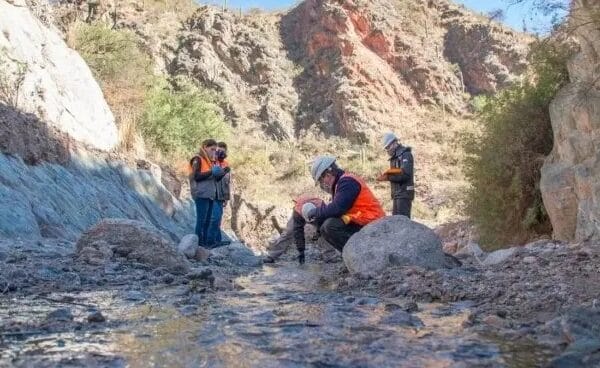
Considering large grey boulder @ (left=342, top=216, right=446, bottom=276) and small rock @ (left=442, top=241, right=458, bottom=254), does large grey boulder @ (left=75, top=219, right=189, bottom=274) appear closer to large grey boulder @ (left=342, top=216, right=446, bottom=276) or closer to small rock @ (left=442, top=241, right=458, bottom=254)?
large grey boulder @ (left=342, top=216, right=446, bottom=276)

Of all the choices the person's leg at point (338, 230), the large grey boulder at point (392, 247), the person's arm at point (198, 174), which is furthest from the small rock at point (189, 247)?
the large grey boulder at point (392, 247)

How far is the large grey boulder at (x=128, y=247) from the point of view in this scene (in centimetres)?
623

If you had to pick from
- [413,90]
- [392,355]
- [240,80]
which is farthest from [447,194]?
[392,355]

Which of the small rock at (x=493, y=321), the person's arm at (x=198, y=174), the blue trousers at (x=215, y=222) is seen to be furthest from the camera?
the blue trousers at (x=215, y=222)

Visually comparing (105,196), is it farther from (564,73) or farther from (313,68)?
(313,68)

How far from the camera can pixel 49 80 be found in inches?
504

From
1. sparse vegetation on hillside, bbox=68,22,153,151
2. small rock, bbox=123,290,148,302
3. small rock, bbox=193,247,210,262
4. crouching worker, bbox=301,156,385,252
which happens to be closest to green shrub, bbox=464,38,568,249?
crouching worker, bbox=301,156,385,252

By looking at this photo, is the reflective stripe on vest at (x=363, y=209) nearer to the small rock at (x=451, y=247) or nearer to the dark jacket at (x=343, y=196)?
the dark jacket at (x=343, y=196)

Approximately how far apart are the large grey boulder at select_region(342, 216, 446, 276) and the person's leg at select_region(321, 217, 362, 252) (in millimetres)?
696

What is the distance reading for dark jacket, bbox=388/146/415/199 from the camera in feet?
30.4

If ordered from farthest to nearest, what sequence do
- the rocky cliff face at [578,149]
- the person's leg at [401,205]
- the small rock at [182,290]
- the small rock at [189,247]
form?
1. the person's leg at [401,205]
2. the rocky cliff face at [578,149]
3. the small rock at [189,247]
4. the small rock at [182,290]

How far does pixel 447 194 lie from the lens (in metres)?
28.4

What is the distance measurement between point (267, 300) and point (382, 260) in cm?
174

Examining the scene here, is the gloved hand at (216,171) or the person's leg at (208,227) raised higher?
the gloved hand at (216,171)
